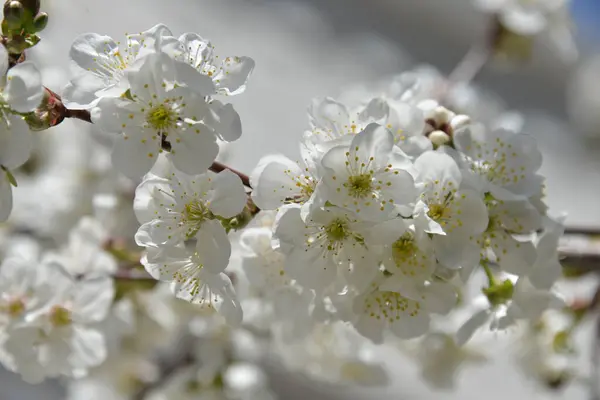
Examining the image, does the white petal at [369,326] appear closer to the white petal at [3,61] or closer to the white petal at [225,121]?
the white petal at [225,121]

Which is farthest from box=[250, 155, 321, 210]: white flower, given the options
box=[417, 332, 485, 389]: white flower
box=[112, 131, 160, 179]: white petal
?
box=[417, 332, 485, 389]: white flower

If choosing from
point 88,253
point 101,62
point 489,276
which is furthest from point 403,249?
point 88,253

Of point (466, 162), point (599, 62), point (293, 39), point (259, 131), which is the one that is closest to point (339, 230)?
point (466, 162)

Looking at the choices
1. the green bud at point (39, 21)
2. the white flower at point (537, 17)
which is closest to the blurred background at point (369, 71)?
the white flower at point (537, 17)

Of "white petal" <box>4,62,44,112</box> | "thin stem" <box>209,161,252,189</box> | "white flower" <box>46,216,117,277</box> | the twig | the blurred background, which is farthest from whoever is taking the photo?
the blurred background

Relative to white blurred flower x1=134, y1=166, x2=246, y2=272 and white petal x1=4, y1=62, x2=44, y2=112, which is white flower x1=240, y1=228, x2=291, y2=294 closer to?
white blurred flower x1=134, y1=166, x2=246, y2=272
